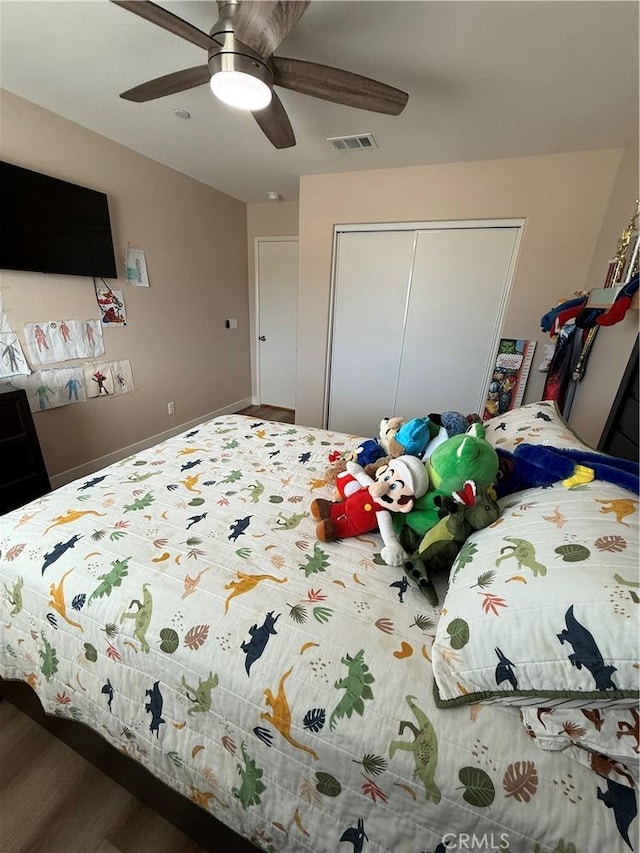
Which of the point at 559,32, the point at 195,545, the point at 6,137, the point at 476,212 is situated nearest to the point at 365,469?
the point at 195,545

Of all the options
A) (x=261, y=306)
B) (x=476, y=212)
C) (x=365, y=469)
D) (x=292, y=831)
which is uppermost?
(x=476, y=212)

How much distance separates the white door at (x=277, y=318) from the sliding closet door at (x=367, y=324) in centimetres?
105

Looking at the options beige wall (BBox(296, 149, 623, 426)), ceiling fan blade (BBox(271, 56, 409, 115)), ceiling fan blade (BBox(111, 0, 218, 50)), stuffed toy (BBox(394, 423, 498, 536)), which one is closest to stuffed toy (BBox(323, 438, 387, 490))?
stuffed toy (BBox(394, 423, 498, 536))

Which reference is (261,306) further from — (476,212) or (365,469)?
(365,469)

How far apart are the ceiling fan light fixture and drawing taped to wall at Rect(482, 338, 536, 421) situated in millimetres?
2260

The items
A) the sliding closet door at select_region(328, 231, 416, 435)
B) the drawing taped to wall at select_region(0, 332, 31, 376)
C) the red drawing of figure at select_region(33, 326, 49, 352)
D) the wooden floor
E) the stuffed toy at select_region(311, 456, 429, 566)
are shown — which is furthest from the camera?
the wooden floor

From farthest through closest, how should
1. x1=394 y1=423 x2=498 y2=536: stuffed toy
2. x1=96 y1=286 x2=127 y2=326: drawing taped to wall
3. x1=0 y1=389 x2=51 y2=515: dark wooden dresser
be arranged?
x1=96 y1=286 x2=127 y2=326: drawing taped to wall, x1=0 y1=389 x2=51 y2=515: dark wooden dresser, x1=394 y1=423 x2=498 y2=536: stuffed toy

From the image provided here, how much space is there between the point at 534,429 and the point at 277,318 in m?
3.49

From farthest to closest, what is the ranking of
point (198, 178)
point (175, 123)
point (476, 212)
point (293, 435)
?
point (198, 178)
point (476, 212)
point (175, 123)
point (293, 435)

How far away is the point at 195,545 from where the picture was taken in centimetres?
105

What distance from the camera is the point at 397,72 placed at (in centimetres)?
159

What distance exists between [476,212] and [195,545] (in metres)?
2.94

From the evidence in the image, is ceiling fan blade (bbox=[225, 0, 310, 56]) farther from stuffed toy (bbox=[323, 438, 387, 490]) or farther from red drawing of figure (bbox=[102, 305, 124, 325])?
red drawing of figure (bbox=[102, 305, 124, 325])

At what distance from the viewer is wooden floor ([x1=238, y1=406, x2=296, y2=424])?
423 centimetres
